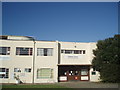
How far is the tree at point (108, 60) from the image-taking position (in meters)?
25.4

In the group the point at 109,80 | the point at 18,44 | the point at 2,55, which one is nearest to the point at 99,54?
the point at 109,80

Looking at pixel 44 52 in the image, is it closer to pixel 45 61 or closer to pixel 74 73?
pixel 45 61

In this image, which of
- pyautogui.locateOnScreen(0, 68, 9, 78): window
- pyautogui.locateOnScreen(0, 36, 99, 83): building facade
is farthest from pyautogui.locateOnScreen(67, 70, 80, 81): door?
pyautogui.locateOnScreen(0, 68, 9, 78): window

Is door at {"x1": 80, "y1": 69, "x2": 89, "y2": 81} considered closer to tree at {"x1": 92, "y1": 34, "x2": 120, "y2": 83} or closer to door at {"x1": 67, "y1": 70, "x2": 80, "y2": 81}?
door at {"x1": 67, "y1": 70, "x2": 80, "y2": 81}

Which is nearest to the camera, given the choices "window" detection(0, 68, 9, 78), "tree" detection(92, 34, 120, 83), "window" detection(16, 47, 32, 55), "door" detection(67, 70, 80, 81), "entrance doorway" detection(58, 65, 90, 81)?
"tree" detection(92, 34, 120, 83)

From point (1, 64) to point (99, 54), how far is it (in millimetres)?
12022

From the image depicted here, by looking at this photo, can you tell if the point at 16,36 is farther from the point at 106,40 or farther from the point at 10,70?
the point at 106,40

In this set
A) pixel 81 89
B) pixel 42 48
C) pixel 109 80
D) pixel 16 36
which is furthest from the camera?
pixel 16 36

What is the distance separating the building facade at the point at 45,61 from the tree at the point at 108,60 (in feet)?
7.15

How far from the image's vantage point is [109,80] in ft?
83.9

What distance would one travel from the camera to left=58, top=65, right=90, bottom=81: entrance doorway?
28042mm

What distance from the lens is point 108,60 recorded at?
26.1 meters

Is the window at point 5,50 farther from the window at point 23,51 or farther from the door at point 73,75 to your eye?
the door at point 73,75

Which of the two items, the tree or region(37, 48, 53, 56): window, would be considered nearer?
the tree
